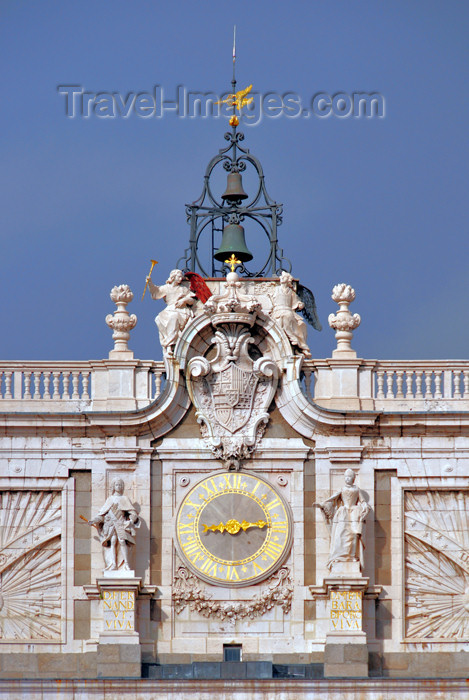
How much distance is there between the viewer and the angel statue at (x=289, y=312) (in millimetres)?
32844

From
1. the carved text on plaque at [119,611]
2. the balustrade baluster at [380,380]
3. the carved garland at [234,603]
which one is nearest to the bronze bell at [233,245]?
the balustrade baluster at [380,380]

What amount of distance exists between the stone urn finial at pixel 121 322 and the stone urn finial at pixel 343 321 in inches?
118

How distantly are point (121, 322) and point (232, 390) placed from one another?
195 cm

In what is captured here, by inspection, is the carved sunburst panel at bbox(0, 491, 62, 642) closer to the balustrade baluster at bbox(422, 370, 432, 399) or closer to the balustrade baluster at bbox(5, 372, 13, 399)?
the balustrade baluster at bbox(5, 372, 13, 399)

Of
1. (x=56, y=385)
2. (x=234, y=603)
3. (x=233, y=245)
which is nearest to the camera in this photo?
(x=234, y=603)

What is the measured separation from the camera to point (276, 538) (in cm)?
3234

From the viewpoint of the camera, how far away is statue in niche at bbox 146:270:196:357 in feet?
107

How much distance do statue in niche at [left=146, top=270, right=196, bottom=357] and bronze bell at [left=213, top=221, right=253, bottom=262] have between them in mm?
1432

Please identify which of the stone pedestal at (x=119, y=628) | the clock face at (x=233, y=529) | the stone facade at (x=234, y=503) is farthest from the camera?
the clock face at (x=233, y=529)

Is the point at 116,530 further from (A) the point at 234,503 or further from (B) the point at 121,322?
(B) the point at 121,322

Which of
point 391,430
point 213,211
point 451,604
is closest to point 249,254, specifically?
point 213,211

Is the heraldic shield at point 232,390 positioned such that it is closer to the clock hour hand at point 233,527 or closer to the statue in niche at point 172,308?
the statue in niche at point 172,308

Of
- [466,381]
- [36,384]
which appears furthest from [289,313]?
[36,384]

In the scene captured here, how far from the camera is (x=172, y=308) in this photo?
33094 mm
